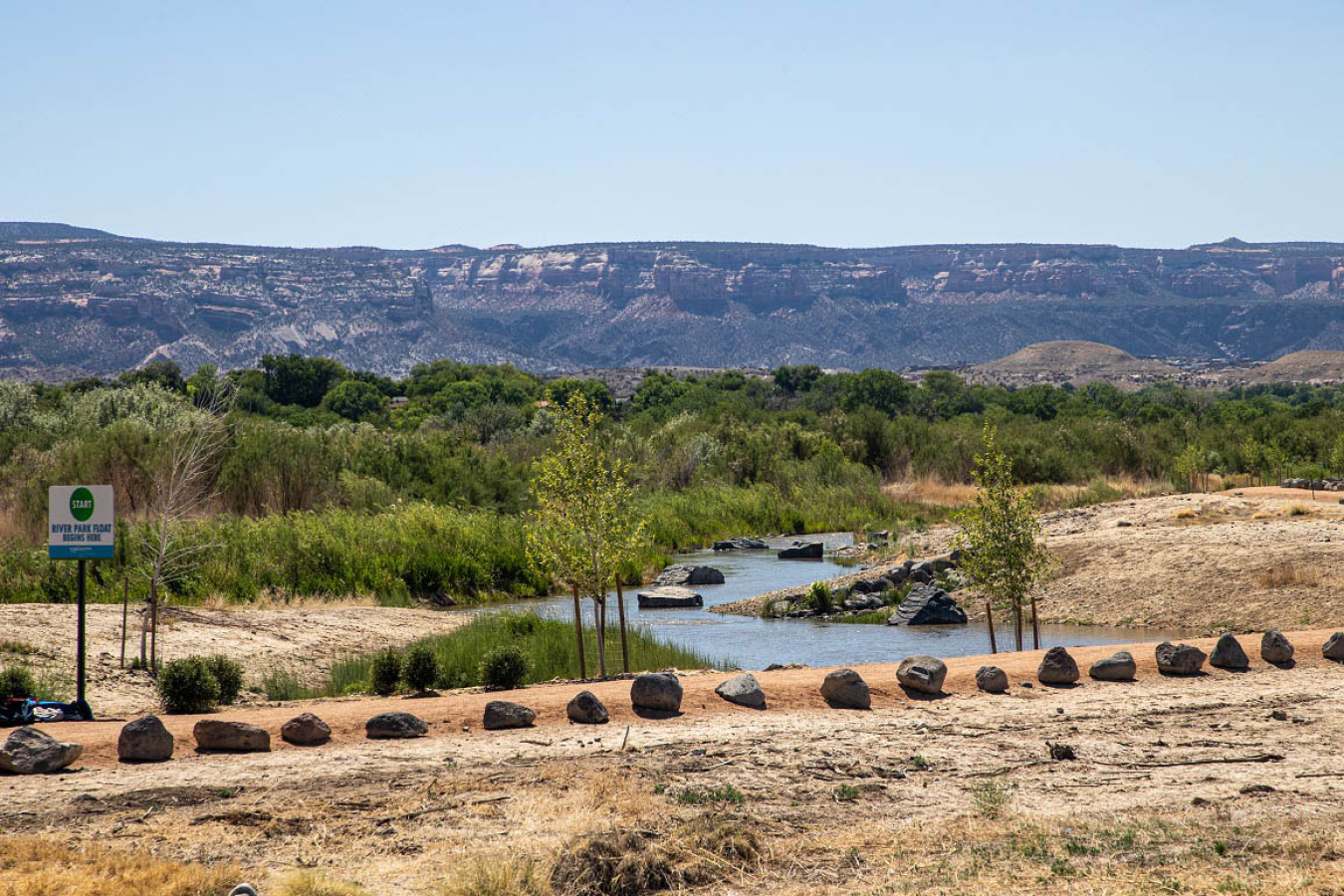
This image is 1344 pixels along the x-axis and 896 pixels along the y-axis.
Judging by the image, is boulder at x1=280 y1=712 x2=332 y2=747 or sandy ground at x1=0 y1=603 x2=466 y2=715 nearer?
boulder at x1=280 y1=712 x2=332 y2=747

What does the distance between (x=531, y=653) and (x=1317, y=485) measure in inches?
1485

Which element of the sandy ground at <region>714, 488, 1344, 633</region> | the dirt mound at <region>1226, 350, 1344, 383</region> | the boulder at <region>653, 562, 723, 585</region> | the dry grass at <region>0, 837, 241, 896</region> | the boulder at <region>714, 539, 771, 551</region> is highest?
the dirt mound at <region>1226, 350, 1344, 383</region>

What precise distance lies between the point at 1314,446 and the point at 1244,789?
54.8 meters

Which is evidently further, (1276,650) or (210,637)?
(210,637)

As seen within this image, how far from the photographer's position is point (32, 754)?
487 inches

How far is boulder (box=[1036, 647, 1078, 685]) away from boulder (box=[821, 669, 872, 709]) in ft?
8.87

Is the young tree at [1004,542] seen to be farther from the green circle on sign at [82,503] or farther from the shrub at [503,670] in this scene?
the green circle on sign at [82,503]

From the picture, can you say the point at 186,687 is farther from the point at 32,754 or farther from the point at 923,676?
the point at 923,676

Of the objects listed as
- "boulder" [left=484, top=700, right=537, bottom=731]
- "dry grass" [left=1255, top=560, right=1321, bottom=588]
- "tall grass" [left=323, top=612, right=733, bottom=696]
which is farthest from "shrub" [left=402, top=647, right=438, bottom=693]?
"dry grass" [left=1255, top=560, right=1321, bottom=588]

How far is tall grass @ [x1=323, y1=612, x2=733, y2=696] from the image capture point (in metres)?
19.9

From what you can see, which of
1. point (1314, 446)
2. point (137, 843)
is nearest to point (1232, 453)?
point (1314, 446)

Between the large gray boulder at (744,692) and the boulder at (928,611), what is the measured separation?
15.1 metres

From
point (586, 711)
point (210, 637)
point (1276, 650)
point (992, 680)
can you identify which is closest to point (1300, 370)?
point (1276, 650)

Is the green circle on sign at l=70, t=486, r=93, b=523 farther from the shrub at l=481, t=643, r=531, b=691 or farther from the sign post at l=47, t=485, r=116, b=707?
the shrub at l=481, t=643, r=531, b=691
